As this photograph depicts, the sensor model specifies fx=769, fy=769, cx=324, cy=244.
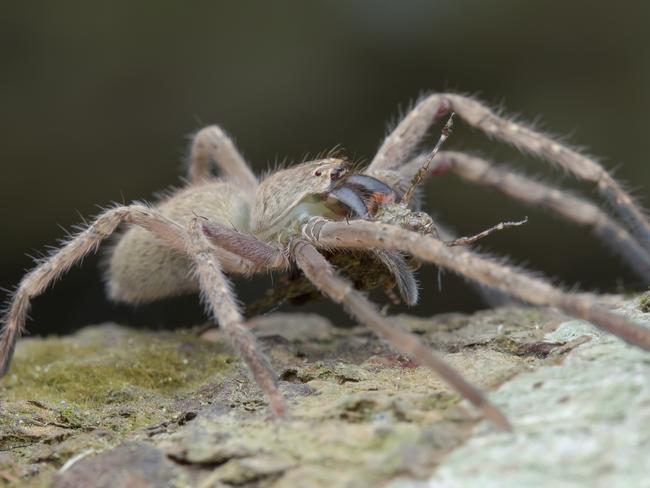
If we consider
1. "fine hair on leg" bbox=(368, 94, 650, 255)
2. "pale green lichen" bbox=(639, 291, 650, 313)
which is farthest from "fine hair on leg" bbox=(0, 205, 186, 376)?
"pale green lichen" bbox=(639, 291, 650, 313)

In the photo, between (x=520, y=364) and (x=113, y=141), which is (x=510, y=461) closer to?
(x=520, y=364)

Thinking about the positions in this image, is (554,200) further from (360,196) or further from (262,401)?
(262,401)

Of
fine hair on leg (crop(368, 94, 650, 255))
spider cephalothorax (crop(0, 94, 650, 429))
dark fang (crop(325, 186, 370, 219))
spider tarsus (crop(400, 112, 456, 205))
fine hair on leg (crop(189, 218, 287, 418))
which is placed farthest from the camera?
fine hair on leg (crop(368, 94, 650, 255))

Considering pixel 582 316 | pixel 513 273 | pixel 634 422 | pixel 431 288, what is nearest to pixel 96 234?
pixel 513 273

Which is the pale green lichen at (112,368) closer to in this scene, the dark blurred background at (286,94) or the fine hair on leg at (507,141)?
the fine hair on leg at (507,141)

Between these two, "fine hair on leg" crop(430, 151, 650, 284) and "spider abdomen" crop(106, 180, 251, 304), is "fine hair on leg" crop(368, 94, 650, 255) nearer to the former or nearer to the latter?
"fine hair on leg" crop(430, 151, 650, 284)

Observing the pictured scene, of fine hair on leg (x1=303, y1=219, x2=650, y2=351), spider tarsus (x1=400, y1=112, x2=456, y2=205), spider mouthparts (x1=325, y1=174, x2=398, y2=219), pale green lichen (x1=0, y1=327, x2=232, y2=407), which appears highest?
spider tarsus (x1=400, y1=112, x2=456, y2=205)

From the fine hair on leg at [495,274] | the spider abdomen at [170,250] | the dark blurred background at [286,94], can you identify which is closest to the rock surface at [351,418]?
the fine hair on leg at [495,274]
